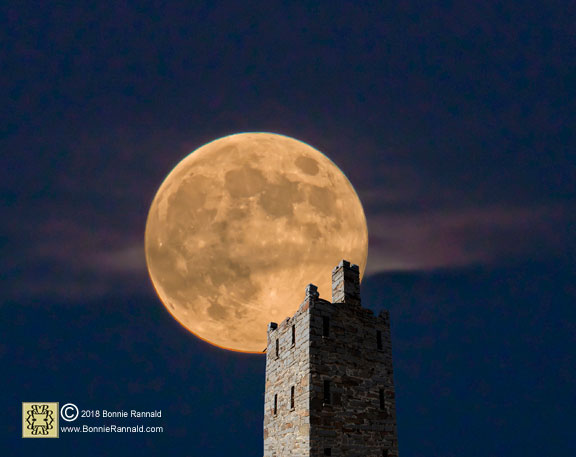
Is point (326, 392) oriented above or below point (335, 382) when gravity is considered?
below

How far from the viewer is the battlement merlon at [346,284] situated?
26048mm

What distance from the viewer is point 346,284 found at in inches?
1036

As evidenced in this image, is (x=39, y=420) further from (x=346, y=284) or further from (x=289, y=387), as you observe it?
(x=346, y=284)

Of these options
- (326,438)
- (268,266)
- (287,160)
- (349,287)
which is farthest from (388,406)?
(287,160)

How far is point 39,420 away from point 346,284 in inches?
1190

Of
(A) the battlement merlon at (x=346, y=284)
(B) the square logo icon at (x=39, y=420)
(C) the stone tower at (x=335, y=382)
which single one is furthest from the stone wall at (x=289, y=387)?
(B) the square logo icon at (x=39, y=420)

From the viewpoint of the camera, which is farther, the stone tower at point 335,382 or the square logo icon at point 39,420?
the square logo icon at point 39,420

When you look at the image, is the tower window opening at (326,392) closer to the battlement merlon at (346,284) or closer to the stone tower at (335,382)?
the stone tower at (335,382)

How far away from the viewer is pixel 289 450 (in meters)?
23.0

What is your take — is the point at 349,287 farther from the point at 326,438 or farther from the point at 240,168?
the point at 240,168

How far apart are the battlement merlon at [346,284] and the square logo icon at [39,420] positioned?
92.3 ft

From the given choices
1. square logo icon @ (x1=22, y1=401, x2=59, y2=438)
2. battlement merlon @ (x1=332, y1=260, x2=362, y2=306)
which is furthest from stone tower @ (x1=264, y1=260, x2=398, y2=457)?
square logo icon @ (x1=22, y1=401, x2=59, y2=438)

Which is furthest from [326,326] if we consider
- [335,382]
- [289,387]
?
[289,387]

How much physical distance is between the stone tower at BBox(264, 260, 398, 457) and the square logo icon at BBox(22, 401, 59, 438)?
21.8m
